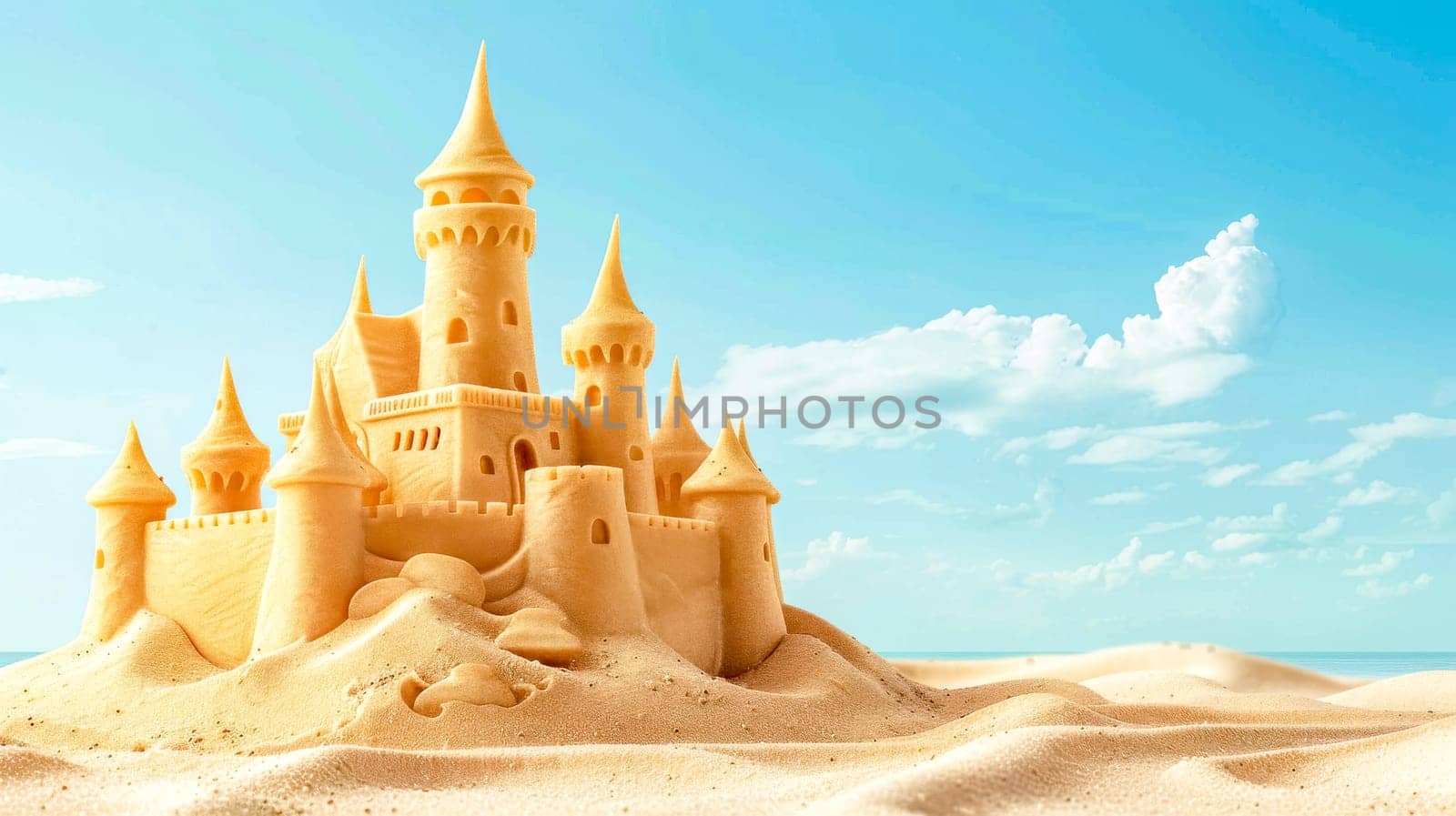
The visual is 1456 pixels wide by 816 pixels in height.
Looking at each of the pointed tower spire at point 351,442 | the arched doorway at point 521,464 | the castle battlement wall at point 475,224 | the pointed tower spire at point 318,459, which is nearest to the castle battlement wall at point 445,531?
the pointed tower spire at point 318,459

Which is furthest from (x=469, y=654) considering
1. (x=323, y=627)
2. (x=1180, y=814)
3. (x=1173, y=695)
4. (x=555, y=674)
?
(x=1173, y=695)

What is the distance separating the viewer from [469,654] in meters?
18.6

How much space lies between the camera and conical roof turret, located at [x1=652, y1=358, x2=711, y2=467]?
26047 mm

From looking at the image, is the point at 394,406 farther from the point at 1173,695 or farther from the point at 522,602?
the point at 1173,695

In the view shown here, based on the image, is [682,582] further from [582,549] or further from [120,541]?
[120,541]

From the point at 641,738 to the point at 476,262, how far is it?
9353 millimetres

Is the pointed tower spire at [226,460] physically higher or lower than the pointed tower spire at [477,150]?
lower

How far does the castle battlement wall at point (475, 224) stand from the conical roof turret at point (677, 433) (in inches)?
139

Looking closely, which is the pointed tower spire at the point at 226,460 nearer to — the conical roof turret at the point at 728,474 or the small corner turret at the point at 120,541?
the small corner turret at the point at 120,541

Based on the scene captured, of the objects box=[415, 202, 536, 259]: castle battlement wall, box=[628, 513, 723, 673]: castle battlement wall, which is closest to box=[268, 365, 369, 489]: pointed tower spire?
box=[628, 513, 723, 673]: castle battlement wall

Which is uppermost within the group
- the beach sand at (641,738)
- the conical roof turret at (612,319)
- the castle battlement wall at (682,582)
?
the conical roof turret at (612,319)

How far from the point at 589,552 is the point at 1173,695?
36.8 feet

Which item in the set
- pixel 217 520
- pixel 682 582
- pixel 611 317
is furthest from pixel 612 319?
pixel 217 520

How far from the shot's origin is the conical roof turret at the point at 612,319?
24453 millimetres
